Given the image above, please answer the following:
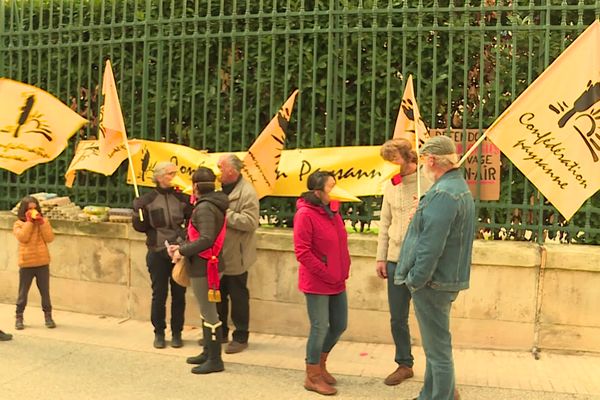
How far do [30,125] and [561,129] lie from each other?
17.4 feet

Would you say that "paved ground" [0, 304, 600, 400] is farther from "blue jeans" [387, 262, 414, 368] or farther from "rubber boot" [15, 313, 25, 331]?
"blue jeans" [387, 262, 414, 368]

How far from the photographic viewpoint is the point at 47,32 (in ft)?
26.5

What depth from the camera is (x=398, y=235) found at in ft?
18.0

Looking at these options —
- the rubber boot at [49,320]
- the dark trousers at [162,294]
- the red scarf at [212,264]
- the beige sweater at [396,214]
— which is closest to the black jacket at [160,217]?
the dark trousers at [162,294]

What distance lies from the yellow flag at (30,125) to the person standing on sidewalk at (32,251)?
619 mm

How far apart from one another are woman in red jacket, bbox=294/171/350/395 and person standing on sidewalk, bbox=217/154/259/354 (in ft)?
3.59

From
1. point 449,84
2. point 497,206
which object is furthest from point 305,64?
point 497,206

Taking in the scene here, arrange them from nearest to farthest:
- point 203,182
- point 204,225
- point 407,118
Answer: point 204,225 < point 203,182 < point 407,118

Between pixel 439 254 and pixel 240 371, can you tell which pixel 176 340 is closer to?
pixel 240 371

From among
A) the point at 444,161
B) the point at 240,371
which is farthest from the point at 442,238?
the point at 240,371

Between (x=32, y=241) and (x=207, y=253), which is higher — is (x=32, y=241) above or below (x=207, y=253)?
below

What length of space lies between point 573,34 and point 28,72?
5.99 meters

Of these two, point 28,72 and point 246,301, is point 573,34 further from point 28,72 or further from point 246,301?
point 28,72

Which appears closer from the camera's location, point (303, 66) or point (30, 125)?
point (303, 66)
